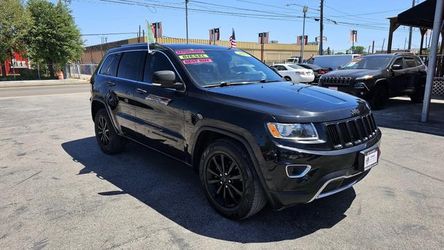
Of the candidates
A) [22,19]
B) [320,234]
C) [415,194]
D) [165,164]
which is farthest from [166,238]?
[22,19]

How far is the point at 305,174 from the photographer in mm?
3004

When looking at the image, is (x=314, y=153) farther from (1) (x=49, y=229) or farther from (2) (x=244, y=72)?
(1) (x=49, y=229)

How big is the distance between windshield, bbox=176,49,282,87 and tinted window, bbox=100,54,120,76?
1.72 meters

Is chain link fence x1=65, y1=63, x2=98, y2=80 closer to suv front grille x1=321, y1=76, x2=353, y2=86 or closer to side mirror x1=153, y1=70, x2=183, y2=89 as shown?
suv front grille x1=321, y1=76, x2=353, y2=86

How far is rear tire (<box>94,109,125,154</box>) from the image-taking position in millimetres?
5824

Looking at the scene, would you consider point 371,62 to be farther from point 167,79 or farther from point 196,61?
point 167,79

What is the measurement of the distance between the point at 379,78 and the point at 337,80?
118 centimetres

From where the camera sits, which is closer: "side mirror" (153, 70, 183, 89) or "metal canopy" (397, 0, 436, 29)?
"side mirror" (153, 70, 183, 89)

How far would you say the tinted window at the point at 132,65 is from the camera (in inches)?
196

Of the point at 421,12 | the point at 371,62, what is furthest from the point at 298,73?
the point at 421,12

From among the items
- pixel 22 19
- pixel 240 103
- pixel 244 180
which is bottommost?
pixel 244 180

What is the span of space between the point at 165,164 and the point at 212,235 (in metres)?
2.33

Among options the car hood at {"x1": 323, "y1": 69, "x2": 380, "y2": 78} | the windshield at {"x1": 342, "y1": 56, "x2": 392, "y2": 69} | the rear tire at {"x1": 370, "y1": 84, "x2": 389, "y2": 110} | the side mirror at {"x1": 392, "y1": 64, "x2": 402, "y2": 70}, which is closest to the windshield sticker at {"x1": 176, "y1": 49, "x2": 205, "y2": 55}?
the car hood at {"x1": 323, "y1": 69, "x2": 380, "y2": 78}

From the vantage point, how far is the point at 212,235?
3.32m
